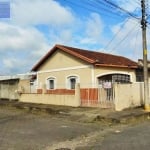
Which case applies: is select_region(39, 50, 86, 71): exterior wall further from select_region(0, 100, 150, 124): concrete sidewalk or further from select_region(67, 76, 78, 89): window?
select_region(0, 100, 150, 124): concrete sidewalk

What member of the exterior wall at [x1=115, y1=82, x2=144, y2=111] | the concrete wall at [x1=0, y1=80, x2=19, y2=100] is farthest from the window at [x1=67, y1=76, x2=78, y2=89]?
the exterior wall at [x1=115, y1=82, x2=144, y2=111]

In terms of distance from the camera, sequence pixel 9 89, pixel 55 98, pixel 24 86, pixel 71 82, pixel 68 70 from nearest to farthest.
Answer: pixel 55 98 → pixel 68 70 → pixel 71 82 → pixel 24 86 → pixel 9 89

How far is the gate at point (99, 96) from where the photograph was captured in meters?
20.0

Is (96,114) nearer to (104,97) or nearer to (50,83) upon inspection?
(104,97)

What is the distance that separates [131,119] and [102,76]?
25.7 ft

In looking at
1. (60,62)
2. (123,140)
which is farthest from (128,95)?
(123,140)

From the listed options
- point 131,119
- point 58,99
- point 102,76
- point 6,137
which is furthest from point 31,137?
point 102,76

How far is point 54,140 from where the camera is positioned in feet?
38.5

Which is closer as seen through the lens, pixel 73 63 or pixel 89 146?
pixel 89 146

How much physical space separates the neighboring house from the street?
7255 millimetres

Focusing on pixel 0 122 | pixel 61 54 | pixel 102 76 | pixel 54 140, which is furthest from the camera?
pixel 61 54

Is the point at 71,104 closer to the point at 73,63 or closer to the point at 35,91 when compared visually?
the point at 73,63

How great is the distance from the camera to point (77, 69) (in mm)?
24766

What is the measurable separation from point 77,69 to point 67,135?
40.1ft
